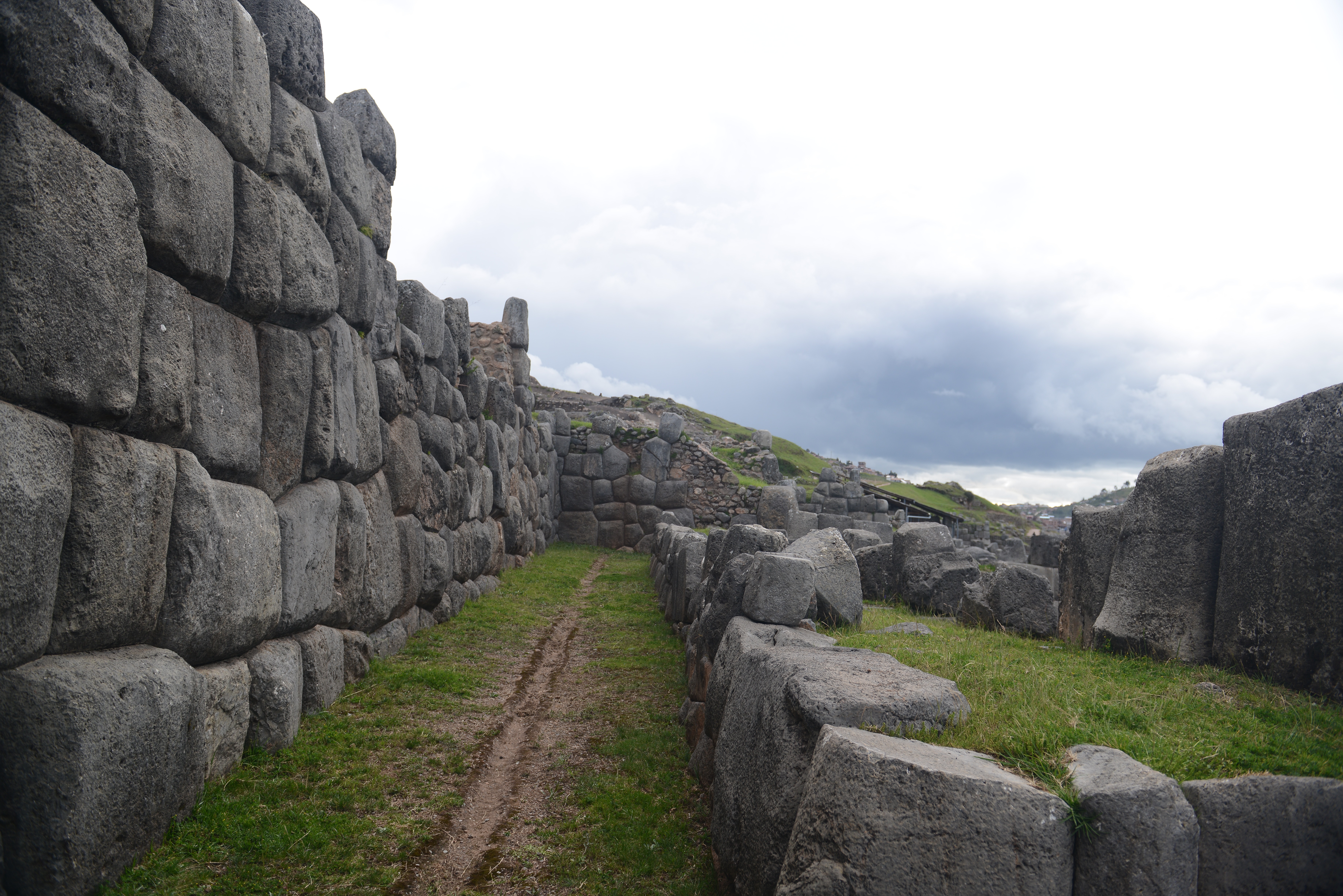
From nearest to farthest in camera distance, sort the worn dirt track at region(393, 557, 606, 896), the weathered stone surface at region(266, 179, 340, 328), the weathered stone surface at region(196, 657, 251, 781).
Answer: the worn dirt track at region(393, 557, 606, 896)
the weathered stone surface at region(196, 657, 251, 781)
the weathered stone surface at region(266, 179, 340, 328)

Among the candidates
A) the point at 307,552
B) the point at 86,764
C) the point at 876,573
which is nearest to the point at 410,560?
the point at 307,552

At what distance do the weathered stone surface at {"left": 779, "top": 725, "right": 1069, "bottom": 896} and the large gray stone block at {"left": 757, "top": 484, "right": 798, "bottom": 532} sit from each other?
20162 millimetres

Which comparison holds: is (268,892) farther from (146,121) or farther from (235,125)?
(235,125)

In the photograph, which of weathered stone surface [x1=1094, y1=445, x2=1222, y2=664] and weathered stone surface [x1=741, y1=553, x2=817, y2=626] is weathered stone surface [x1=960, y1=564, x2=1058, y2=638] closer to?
weathered stone surface [x1=1094, y1=445, x2=1222, y2=664]

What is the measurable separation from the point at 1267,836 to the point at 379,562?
7709 millimetres

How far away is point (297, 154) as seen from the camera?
6.51 m

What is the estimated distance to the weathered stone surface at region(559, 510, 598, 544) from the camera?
24.9 meters

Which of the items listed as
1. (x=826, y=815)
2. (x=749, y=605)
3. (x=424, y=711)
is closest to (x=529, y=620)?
(x=424, y=711)

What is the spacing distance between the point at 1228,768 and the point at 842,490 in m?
25.7

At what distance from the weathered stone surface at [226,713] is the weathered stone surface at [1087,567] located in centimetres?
669

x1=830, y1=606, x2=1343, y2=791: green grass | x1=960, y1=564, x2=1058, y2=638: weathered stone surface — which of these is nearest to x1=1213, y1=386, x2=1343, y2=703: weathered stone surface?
x1=830, y1=606, x2=1343, y2=791: green grass

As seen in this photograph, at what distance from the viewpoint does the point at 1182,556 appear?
5895 mm

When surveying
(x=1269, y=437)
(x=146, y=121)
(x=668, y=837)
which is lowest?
(x=668, y=837)

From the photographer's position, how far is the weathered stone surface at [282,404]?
6012 mm
